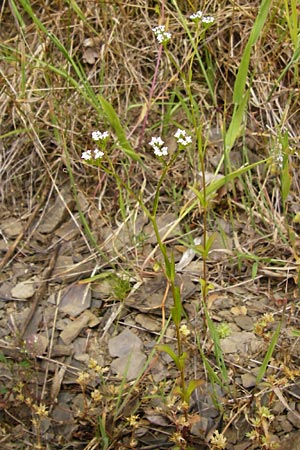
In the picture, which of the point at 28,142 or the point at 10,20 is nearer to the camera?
the point at 28,142

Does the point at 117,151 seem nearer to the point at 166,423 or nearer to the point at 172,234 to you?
the point at 172,234

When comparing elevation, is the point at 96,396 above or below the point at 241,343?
above

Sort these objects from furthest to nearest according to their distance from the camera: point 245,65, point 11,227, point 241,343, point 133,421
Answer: point 11,227
point 241,343
point 245,65
point 133,421

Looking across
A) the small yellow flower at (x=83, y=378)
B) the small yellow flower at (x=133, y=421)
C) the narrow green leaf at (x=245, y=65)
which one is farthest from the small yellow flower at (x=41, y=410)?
the narrow green leaf at (x=245, y=65)

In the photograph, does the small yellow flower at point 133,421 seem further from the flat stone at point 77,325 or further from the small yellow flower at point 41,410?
the flat stone at point 77,325

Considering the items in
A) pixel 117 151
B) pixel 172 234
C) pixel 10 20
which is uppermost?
pixel 10 20

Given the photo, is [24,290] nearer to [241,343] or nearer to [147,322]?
[147,322]

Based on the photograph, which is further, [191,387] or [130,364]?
[130,364]

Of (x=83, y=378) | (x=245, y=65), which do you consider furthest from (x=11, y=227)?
(x=245, y=65)

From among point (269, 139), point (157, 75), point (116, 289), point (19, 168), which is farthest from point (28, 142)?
point (269, 139)

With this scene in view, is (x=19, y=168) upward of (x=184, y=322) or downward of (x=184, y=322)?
upward

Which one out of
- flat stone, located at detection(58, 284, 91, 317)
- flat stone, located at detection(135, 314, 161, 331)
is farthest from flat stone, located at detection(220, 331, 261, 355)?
flat stone, located at detection(58, 284, 91, 317)
